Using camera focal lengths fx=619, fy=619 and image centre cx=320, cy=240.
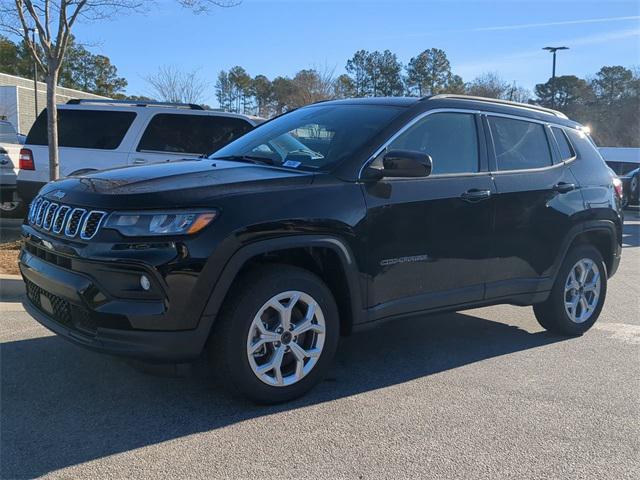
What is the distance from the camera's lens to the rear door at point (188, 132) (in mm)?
9039

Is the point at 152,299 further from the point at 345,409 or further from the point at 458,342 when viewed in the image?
the point at 458,342

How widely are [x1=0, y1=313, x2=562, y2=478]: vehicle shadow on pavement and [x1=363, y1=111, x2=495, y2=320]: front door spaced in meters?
0.57

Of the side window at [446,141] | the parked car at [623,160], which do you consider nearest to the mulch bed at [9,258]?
the side window at [446,141]

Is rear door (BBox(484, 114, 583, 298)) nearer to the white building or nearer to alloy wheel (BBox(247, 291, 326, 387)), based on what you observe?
alloy wheel (BBox(247, 291, 326, 387))

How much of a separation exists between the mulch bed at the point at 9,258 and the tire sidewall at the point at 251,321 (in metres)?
4.07

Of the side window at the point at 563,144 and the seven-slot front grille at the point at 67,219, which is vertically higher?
the side window at the point at 563,144

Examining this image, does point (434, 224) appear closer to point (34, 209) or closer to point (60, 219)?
point (60, 219)

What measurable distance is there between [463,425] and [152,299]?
6.31 feet

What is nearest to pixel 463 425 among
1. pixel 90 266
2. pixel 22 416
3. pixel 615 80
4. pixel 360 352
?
pixel 360 352

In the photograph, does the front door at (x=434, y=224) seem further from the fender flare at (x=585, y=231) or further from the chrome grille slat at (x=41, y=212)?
the chrome grille slat at (x=41, y=212)

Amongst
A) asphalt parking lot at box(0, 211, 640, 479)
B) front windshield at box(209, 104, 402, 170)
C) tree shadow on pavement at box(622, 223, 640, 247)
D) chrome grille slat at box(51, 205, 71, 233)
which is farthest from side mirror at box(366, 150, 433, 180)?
tree shadow on pavement at box(622, 223, 640, 247)

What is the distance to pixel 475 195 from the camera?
4586 mm

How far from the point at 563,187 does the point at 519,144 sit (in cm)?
54

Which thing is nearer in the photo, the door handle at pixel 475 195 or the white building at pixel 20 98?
the door handle at pixel 475 195
